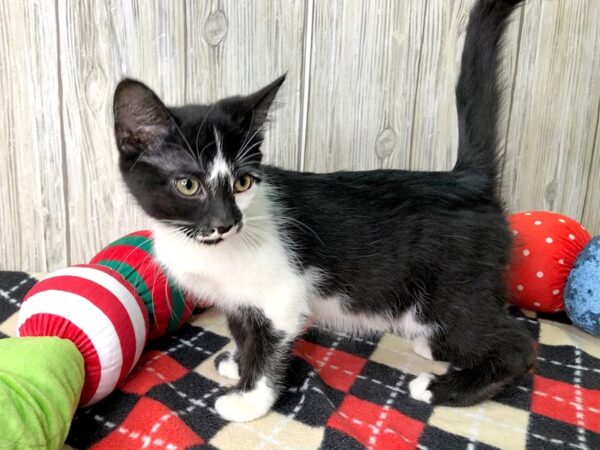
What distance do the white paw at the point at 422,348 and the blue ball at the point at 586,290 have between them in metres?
0.45

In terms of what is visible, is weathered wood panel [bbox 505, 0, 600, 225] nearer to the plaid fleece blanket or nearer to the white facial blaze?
the plaid fleece blanket

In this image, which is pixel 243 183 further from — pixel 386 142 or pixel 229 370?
pixel 386 142

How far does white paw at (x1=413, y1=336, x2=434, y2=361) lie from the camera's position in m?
1.30

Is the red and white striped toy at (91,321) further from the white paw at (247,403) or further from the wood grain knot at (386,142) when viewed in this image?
the wood grain knot at (386,142)

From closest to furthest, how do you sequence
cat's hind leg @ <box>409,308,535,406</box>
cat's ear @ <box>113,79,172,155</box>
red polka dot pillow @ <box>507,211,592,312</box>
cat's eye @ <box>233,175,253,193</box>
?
cat's ear @ <box>113,79,172,155</box> → cat's eye @ <box>233,175,253,193</box> → cat's hind leg @ <box>409,308,535,406</box> → red polka dot pillow @ <box>507,211,592,312</box>

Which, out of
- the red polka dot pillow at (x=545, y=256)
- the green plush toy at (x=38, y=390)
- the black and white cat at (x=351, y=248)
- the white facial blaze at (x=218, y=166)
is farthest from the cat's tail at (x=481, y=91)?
the green plush toy at (x=38, y=390)

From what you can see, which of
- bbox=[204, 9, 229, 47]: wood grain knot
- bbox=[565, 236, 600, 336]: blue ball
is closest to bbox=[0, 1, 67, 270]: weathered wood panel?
bbox=[204, 9, 229, 47]: wood grain knot

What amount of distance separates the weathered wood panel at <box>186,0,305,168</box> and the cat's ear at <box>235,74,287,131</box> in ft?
1.74

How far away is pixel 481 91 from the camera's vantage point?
1.17 m

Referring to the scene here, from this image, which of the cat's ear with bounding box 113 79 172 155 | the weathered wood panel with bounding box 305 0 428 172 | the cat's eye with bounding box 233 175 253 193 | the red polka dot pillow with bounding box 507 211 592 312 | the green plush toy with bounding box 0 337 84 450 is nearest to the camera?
the green plush toy with bounding box 0 337 84 450

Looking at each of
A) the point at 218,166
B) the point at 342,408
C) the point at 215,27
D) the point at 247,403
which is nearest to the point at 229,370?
the point at 247,403

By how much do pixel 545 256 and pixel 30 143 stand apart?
1.61 metres

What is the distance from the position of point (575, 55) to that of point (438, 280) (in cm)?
104

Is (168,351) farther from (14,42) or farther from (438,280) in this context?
(14,42)
